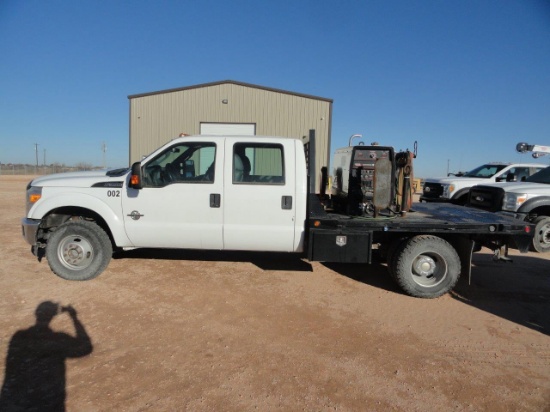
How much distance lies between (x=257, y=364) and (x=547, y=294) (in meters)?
4.42

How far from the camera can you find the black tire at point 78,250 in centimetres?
489

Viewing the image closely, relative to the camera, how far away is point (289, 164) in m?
4.78

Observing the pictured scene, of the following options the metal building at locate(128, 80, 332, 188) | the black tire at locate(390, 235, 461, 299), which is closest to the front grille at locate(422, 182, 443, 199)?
the metal building at locate(128, 80, 332, 188)

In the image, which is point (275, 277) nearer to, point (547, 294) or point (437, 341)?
point (437, 341)

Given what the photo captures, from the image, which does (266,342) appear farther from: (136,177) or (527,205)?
(527,205)

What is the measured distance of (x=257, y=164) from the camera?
486 cm

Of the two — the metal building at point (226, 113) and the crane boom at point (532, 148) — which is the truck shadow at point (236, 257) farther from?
the metal building at point (226, 113)

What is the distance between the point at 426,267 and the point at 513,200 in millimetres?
4023

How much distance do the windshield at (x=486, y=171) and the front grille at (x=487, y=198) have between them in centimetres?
420

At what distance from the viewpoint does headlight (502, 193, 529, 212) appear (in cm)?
729

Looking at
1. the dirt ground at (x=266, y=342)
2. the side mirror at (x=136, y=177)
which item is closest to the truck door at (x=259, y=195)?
the dirt ground at (x=266, y=342)

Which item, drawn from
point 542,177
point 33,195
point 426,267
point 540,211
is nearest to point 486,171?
point 542,177

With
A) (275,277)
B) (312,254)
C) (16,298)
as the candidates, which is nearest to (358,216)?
(312,254)

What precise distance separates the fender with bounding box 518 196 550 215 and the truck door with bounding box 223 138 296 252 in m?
5.37
